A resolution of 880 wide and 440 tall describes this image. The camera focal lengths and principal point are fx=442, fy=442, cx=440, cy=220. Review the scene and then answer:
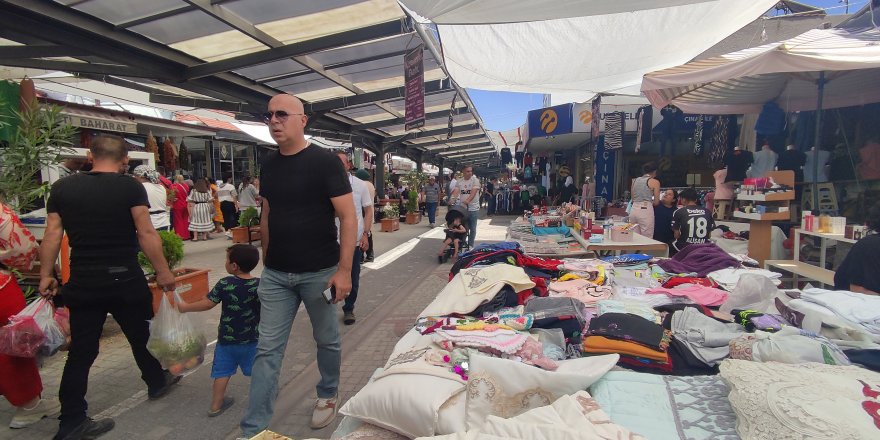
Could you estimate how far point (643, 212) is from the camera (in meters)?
6.45

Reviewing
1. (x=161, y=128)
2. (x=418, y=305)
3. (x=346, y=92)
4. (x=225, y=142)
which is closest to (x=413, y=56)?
(x=346, y=92)

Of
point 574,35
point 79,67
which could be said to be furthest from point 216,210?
point 574,35

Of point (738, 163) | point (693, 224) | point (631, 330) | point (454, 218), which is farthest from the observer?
point (454, 218)

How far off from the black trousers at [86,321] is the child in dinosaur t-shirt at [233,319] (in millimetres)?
300

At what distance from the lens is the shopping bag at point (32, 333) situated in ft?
9.08

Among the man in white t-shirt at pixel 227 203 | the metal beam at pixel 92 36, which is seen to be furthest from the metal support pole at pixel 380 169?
the metal beam at pixel 92 36

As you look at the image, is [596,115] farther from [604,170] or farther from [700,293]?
[700,293]

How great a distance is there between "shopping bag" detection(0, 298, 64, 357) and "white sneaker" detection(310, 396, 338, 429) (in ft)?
5.97

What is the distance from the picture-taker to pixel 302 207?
265cm

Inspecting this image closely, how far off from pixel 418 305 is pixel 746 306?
380 cm

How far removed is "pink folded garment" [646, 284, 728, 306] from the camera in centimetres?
297

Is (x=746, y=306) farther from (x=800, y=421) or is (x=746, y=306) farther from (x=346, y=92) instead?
(x=346, y=92)

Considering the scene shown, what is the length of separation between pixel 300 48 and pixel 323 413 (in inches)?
210

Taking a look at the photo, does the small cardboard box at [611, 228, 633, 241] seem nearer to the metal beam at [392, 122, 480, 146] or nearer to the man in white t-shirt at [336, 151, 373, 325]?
the man in white t-shirt at [336, 151, 373, 325]
